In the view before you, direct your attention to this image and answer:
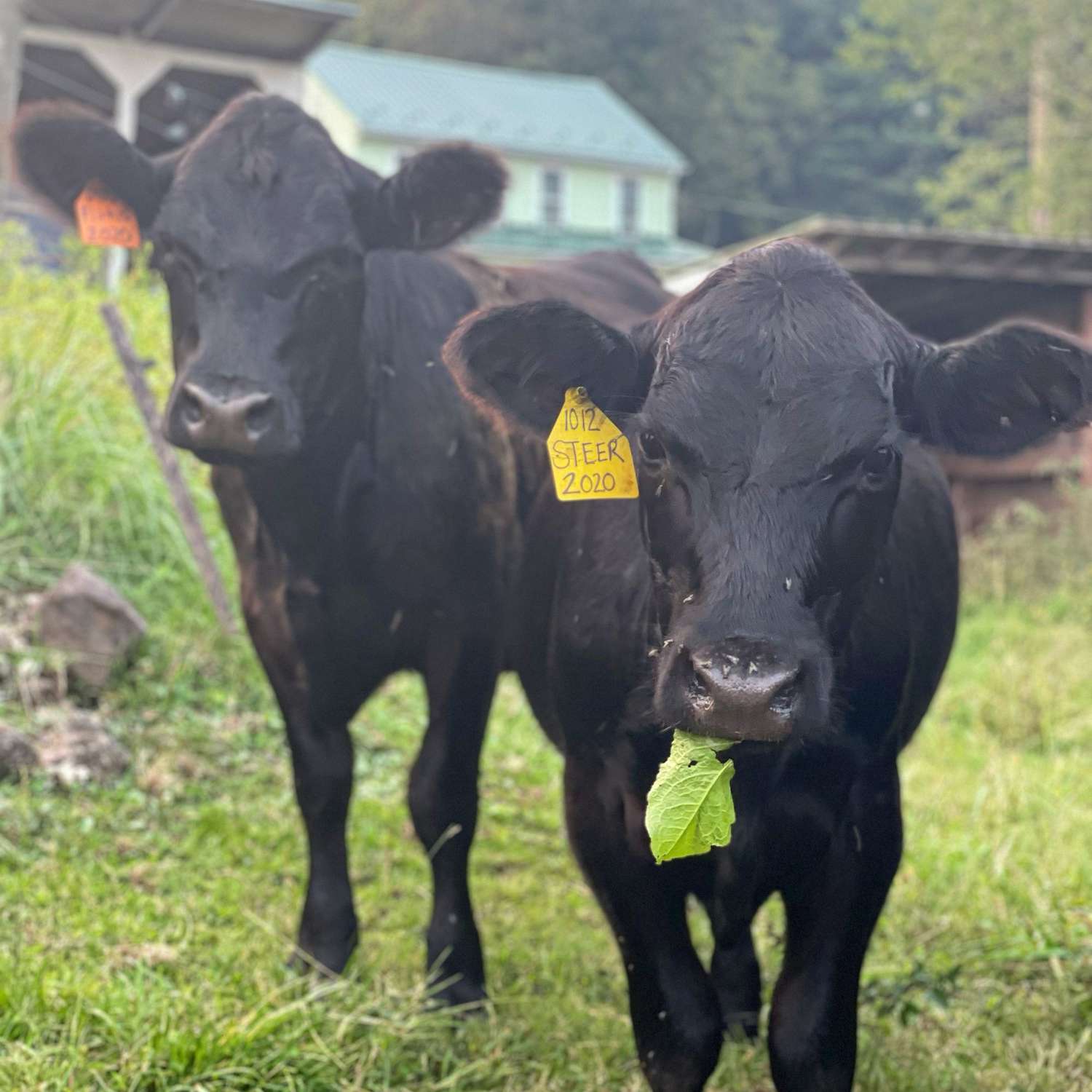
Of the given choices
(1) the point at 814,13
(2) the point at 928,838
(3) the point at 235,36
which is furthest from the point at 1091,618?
(1) the point at 814,13

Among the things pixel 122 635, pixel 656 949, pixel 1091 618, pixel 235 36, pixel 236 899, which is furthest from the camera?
pixel 235 36

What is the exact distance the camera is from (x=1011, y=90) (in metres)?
20.9

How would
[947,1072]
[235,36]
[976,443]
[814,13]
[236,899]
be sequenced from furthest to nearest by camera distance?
[814,13] < [235,36] < [236,899] < [947,1072] < [976,443]

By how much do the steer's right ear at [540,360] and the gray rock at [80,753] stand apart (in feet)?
9.56

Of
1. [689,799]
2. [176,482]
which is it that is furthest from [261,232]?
[176,482]

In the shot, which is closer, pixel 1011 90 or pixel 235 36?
pixel 235 36

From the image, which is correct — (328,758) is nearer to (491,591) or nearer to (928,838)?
Result: (491,591)

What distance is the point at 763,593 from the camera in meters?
2.35

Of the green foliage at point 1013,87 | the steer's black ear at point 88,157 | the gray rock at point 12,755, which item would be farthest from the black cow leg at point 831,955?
the green foliage at point 1013,87

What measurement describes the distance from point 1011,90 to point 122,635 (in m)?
18.4

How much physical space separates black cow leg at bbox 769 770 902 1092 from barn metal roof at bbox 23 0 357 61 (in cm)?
1416

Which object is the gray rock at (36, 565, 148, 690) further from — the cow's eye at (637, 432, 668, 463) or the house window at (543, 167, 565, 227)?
the house window at (543, 167, 565, 227)

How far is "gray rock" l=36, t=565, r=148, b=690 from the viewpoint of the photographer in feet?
19.2

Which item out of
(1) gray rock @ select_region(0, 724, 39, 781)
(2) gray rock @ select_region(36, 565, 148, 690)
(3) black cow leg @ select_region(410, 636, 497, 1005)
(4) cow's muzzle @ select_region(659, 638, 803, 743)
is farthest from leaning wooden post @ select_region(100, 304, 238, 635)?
(4) cow's muzzle @ select_region(659, 638, 803, 743)
